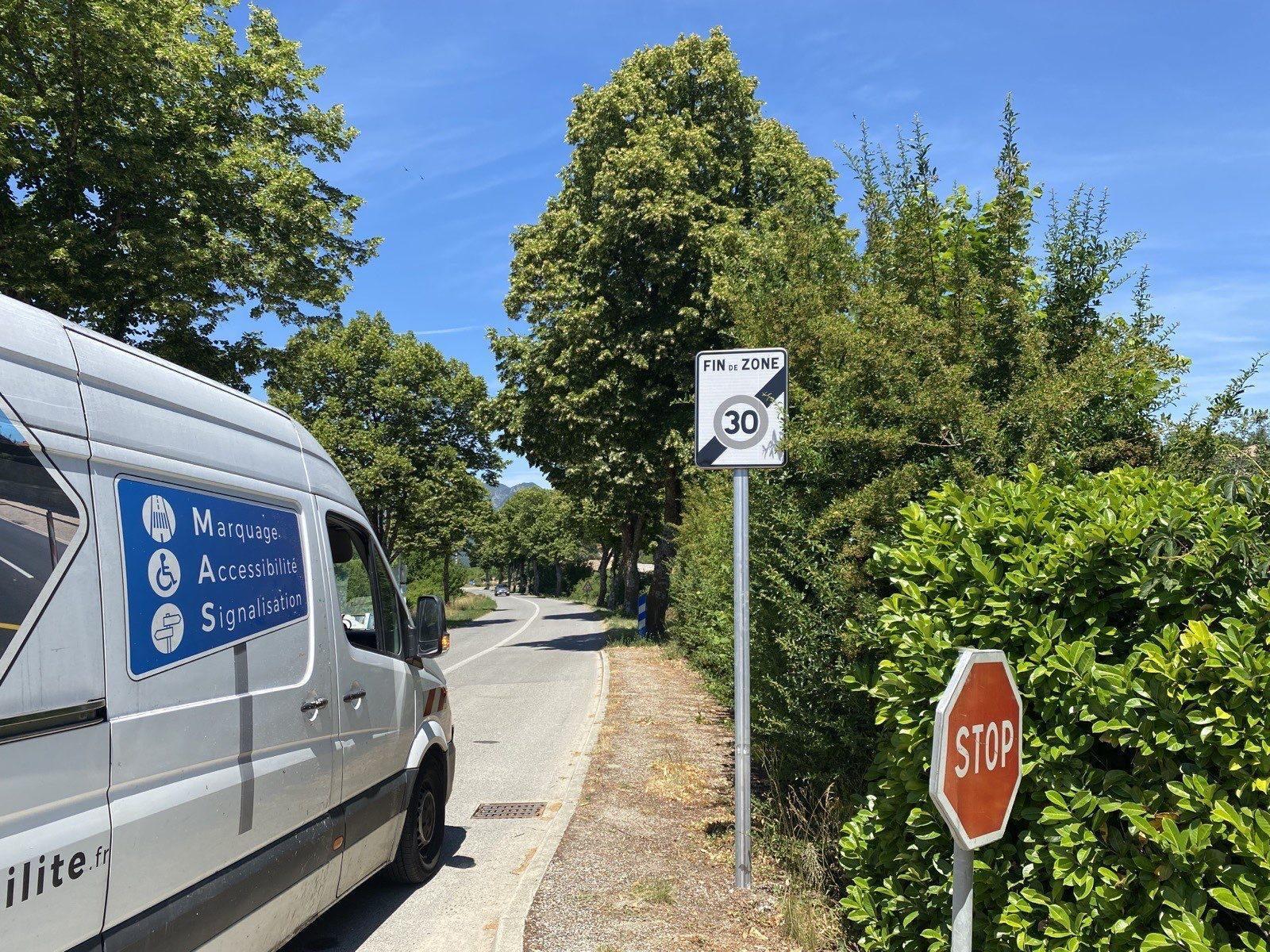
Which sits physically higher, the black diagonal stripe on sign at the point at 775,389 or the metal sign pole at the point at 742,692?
the black diagonal stripe on sign at the point at 775,389

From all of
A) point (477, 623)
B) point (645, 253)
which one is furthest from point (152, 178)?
point (477, 623)

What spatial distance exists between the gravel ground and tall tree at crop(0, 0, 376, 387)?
9318 mm

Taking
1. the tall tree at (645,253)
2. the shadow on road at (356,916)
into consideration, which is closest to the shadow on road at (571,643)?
the tall tree at (645,253)

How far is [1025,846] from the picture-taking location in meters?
3.22

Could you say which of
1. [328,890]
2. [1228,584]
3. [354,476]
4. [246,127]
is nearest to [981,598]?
[1228,584]

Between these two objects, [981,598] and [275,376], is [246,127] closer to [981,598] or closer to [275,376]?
[275,376]

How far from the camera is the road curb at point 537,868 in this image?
189 inches

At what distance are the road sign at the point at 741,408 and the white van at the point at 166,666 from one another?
7.27ft

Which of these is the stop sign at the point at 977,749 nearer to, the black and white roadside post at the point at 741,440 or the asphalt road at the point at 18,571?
the asphalt road at the point at 18,571

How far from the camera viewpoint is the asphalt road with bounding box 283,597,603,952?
201 inches

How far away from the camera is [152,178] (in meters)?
13.4

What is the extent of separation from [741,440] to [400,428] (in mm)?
35935

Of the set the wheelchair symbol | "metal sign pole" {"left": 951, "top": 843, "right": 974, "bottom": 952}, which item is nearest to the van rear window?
the wheelchair symbol

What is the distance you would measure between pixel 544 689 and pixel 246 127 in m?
10.6
